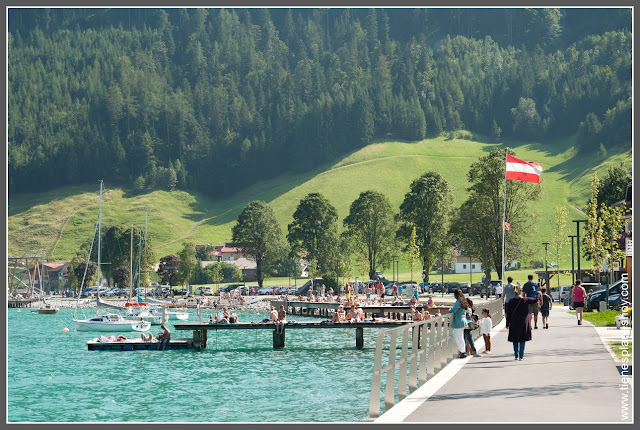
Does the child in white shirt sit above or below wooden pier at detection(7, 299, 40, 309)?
above

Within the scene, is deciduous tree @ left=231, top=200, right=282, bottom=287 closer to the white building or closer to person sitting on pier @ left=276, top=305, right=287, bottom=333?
the white building

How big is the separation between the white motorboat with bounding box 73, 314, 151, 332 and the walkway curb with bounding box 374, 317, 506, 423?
62449mm

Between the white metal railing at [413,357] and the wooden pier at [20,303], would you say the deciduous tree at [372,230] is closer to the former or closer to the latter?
the wooden pier at [20,303]

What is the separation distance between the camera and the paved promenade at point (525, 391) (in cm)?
1353

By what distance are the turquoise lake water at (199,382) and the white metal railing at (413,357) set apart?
3510mm

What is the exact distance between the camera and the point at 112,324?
8506 cm

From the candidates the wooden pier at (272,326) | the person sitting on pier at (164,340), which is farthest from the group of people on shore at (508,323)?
the person sitting on pier at (164,340)

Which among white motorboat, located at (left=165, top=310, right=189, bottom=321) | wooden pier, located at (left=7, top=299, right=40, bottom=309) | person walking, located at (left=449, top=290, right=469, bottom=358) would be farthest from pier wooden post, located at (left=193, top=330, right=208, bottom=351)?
wooden pier, located at (left=7, top=299, right=40, bottom=309)

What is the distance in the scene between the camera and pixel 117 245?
170 m

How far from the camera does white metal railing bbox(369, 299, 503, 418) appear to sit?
14906 mm

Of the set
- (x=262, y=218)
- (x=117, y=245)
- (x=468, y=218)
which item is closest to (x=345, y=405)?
(x=468, y=218)

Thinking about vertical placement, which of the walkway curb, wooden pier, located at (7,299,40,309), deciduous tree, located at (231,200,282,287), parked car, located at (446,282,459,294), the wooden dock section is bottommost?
wooden pier, located at (7,299,40,309)

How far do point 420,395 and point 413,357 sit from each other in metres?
2.24

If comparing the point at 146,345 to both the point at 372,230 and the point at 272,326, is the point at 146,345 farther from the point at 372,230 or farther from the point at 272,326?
the point at 372,230
